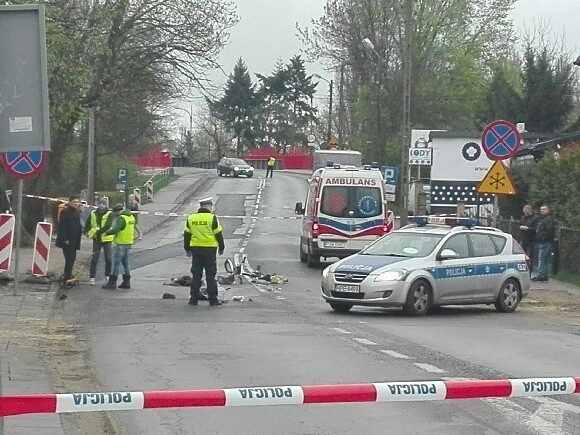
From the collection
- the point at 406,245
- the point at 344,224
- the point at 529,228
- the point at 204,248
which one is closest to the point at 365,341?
the point at 406,245

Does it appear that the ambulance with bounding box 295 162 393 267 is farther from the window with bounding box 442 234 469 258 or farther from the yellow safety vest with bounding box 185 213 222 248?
the window with bounding box 442 234 469 258

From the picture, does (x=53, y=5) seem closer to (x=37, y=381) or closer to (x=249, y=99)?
(x=37, y=381)

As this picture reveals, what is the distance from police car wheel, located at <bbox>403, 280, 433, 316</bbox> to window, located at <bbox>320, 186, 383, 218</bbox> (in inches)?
495

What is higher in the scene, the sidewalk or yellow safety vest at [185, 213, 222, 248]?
yellow safety vest at [185, 213, 222, 248]

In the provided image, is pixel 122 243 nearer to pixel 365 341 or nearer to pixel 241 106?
pixel 365 341

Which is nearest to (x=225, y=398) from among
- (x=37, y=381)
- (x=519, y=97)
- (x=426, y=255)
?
(x=37, y=381)

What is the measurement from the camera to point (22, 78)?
7051 millimetres

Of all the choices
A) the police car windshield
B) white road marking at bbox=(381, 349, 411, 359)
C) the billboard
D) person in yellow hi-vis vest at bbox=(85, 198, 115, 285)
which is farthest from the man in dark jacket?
the billboard

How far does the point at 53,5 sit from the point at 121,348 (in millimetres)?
13952

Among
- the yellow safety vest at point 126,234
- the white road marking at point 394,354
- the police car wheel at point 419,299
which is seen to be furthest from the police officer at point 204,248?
the white road marking at point 394,354

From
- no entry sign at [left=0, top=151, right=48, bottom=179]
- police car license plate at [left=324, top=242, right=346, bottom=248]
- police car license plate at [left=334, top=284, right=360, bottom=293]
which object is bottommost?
police car license plate at [left=324, top=242, right=346, bottom=248]

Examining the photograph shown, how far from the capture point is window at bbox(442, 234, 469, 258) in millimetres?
21219

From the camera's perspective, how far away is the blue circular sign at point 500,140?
936 inches

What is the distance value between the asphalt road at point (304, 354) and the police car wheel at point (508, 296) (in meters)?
Answer: 0.20
